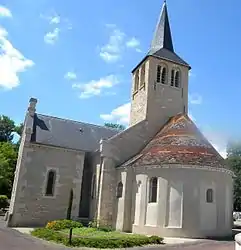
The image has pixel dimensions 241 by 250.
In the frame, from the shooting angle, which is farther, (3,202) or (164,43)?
(3,202)

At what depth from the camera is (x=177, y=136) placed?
22.5m

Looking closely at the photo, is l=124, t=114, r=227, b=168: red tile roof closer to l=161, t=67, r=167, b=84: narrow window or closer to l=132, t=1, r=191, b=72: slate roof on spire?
l=161, t=67, r=167, b=84: narrow window

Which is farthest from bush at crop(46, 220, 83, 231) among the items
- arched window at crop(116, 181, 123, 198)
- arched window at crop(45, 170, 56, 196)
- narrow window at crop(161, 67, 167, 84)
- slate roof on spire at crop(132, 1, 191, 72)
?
slate roof on spire at crop(132, 1, 191, 72)

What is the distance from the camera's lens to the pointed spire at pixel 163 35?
3070 cm

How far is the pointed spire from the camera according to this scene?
101 ft

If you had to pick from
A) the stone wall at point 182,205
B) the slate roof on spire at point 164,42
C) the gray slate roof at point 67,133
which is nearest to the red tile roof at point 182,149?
the stone wall at point 182,205

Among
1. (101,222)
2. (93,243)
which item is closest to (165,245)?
(93,243)

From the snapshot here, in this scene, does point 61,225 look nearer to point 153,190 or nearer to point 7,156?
point 153,190

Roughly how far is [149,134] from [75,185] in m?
7.90

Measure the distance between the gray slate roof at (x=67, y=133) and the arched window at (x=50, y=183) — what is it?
2.55 meters

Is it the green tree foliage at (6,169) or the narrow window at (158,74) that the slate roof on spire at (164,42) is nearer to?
the narrow window at (158,74)

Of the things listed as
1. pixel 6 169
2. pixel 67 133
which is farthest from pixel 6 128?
pixel 67 133

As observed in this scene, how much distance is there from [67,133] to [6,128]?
168 ft

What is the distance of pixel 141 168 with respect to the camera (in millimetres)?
21438
